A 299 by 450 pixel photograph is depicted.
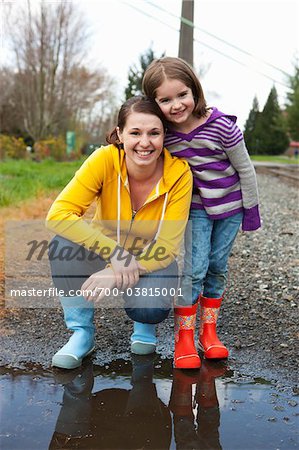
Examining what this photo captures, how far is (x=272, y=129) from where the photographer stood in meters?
37.6

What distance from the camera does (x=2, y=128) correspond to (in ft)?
84.2

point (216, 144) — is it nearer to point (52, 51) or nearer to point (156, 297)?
point (156, 297)

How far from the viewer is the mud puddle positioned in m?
1.91

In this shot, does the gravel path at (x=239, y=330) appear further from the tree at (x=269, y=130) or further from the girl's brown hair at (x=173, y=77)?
the tree at (x=269, y=130)

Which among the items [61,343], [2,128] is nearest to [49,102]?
[2,128]

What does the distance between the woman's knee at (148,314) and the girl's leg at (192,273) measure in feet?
0.31

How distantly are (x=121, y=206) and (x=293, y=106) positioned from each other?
98.2 ft

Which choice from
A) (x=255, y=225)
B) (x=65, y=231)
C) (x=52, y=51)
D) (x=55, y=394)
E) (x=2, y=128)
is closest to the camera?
(x=55, y=394)

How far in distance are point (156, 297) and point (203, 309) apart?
33cm

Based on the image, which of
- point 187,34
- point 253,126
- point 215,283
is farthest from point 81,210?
point 253,126

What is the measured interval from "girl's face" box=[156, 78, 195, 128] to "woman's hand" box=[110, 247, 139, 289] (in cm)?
63

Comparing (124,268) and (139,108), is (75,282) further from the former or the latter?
(139,108)

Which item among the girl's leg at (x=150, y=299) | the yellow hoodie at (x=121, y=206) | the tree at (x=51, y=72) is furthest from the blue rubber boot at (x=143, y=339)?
the tree at (x=51, y=72)

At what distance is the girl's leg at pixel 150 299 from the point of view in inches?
102
